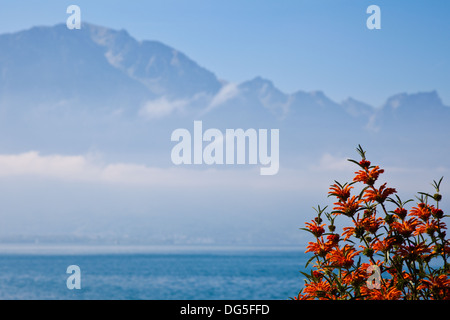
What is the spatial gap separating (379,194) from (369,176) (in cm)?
8

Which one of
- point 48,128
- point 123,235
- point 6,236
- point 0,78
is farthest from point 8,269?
point 0,78

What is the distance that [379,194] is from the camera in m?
2.31

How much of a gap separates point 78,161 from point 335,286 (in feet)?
492

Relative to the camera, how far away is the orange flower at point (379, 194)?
2.31 meters

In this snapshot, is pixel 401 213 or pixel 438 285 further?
pixel 401 213

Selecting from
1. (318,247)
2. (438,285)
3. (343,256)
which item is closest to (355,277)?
(343,256)

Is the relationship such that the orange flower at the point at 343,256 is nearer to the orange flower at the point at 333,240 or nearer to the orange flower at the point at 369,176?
the orange flower at the point at 333,240

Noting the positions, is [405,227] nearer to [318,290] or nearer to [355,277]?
[355,277]

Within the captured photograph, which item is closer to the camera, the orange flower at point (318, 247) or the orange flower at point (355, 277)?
the orange flower at point (355, 277)

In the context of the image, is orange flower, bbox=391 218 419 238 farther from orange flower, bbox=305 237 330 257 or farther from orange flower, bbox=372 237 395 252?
orange flower, bbox=305 237 330 257

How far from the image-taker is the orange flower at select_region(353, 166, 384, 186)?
2.32m

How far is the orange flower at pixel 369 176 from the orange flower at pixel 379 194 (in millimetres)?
35

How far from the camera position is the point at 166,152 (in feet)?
524
